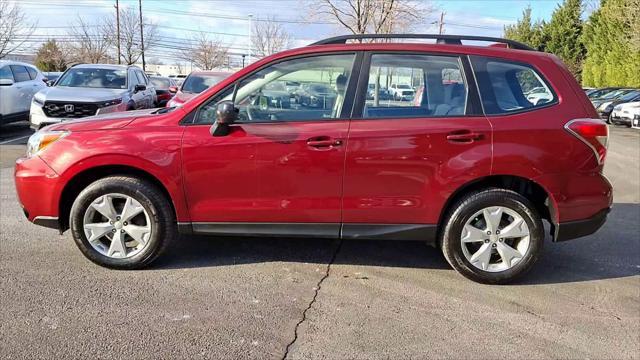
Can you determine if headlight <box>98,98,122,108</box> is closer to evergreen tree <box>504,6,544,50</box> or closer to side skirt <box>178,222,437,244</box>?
side skirt <box>178,222,437,244</box>

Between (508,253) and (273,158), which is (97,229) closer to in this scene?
(273,158)

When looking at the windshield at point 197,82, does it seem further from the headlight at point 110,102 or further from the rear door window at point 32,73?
the rear door window at point 32,73

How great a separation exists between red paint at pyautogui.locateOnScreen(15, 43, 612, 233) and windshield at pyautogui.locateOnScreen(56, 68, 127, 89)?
7733mm

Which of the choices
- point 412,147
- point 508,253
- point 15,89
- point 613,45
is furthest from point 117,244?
point 613,45

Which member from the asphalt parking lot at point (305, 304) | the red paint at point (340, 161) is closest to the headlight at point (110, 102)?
the asphalt parking lot at point (305, 304)

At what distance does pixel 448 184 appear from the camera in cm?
387

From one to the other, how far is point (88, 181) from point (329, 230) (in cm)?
200

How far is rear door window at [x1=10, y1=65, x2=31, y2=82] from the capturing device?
1208cm

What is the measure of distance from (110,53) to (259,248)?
56.7 meters

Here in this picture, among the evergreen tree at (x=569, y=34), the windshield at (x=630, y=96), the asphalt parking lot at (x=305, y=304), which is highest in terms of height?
the evergreen tree at (x=569, y=34)

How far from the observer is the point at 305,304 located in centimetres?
358

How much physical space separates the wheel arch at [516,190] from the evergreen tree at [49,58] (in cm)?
4554

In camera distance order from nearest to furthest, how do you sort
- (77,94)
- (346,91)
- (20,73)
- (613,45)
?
1. (346,91)
2. (77,94)
3. (20,73)
4. (613,45)

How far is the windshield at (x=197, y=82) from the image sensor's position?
37.2ft
